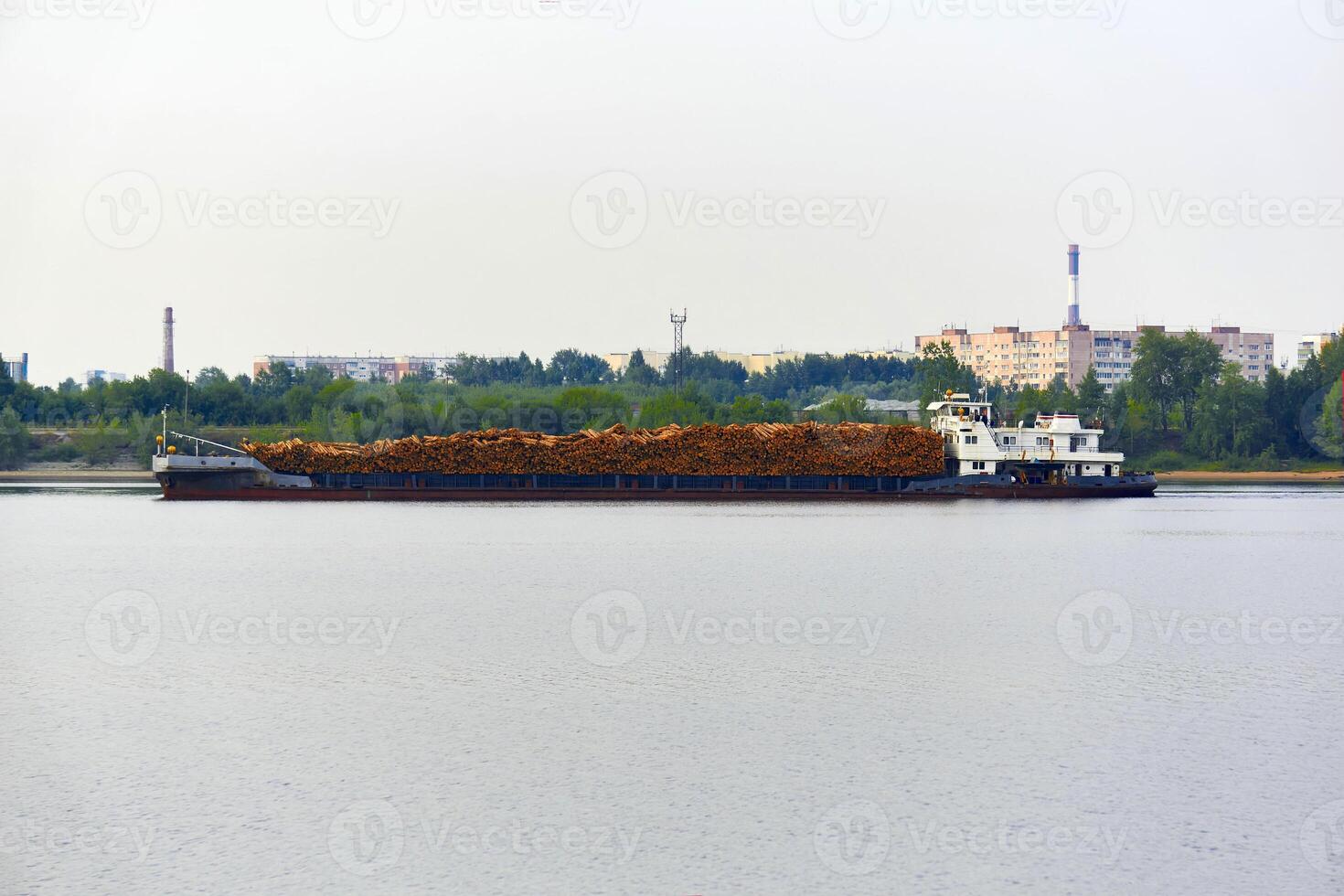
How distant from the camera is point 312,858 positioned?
17500mm

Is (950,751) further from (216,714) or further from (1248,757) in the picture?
(216,714)

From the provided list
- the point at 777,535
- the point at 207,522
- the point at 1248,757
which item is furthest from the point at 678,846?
the point at 207,522

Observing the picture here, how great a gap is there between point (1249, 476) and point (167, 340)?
10113cm

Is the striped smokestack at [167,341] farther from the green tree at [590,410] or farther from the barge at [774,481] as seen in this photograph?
the barge at [774,481]

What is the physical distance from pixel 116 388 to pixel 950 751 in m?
123
